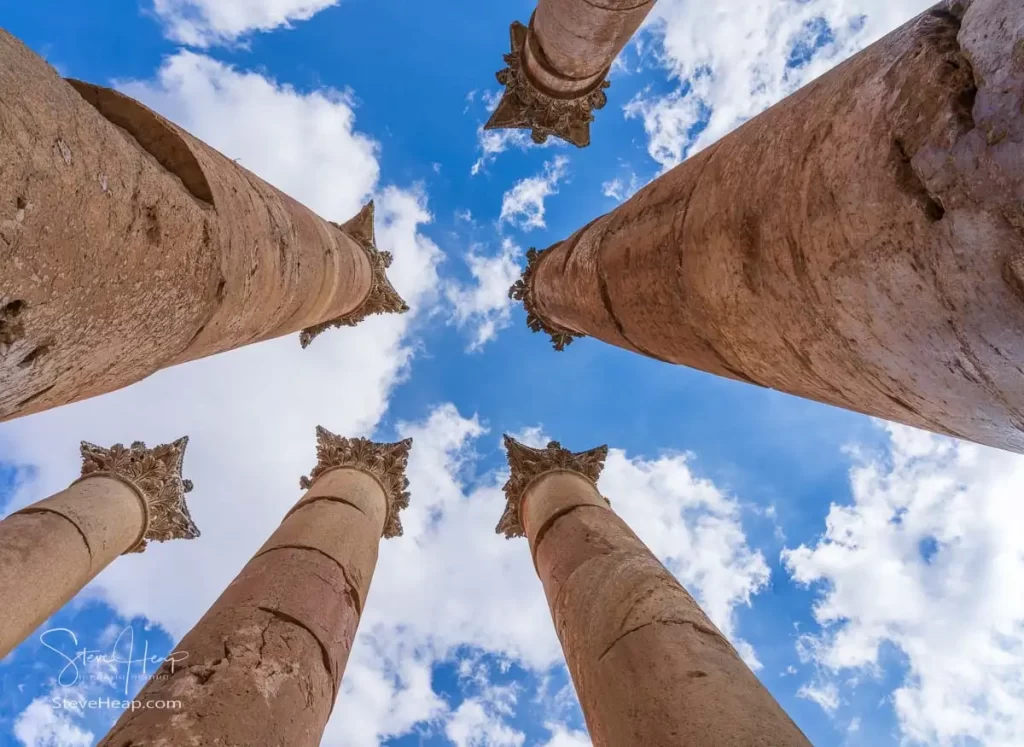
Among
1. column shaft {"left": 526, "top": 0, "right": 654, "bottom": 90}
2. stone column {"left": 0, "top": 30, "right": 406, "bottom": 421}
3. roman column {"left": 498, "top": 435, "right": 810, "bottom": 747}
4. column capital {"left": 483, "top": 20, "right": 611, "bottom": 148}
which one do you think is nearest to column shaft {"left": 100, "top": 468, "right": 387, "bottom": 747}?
stone column {"left": 0, "top": 30, "right": 406, "bottom": 421}

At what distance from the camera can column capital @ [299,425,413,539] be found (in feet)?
37.2

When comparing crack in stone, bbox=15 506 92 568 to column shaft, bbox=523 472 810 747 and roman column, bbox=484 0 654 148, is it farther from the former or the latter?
roman column, bbox=484 0 654 148

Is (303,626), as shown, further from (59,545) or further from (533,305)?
(533,305)

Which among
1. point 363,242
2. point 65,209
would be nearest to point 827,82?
point 65,209

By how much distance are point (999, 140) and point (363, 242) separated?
13.2m

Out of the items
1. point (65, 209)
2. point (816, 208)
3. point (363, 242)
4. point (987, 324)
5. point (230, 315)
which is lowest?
point (987, 324)

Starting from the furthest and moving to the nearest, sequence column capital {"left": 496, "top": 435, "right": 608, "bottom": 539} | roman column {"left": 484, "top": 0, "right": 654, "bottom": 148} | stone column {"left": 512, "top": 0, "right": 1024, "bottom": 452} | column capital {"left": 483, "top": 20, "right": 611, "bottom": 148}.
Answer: column capital {"left": 483, "top": 20, "right": 611, "bottom": 148} < column capital {"left": 496, "top": 435, "right": 608, "bottom": 539} < roman column {"left": 484, "top": 0, "right": 654, "bottom": 148} < stone column {"left": 512, "top": 0, "right": 1024, "bottom": 452}

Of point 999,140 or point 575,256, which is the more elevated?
point 575,256

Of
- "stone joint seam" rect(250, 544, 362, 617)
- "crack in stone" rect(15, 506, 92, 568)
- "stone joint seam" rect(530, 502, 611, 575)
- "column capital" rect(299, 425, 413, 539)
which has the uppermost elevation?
"column capital" rect(299, 425, 413, 539)

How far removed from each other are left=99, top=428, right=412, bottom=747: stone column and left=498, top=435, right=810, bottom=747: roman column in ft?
7.51

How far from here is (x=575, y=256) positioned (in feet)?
28.6

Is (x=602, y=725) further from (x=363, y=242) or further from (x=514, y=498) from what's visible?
(x=363, y=242)

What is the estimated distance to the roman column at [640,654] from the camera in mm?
4082

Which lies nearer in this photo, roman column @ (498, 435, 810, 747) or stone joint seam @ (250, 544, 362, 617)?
roman column @ (498, 435, 810, 747)
